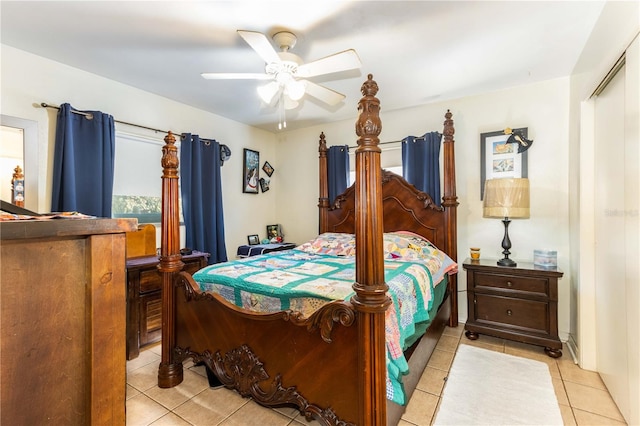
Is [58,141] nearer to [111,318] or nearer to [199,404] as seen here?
[199,404]

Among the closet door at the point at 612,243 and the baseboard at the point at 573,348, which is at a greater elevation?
the closet door at the point at 612,243

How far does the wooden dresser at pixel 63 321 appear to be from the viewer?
1.62 feet

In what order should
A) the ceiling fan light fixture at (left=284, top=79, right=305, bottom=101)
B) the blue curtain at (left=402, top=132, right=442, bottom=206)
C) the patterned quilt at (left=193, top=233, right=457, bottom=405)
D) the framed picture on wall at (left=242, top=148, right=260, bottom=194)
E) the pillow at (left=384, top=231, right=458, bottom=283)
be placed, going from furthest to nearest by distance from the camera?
1. the framed picture on wall at (left=242, top=148, right=260, bottom=194)
2. the blue curtain at (left=402, top=132, right=442, bottom=206)
3. the pillow at (left=384, top=231, right=458, bottom=283)
4. the ceiling fan light fixture at (left=284, top=79, right=305, bottom=101)
5. the patterned quilt at (left=193, top=233, right=457, bottom=405)

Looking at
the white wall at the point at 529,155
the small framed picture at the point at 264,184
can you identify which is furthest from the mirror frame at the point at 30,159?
the white wall at the point at 529,155

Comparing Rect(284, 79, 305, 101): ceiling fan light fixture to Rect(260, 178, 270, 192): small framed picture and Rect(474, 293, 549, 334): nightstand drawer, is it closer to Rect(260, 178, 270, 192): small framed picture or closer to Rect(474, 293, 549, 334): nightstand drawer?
Rect(474, 293, 549, 334): nightstand drawer

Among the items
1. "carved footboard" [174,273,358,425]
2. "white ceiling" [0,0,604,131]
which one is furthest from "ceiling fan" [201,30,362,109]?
"carved footboard" [174,273,358,425]

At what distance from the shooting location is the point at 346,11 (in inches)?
72.2

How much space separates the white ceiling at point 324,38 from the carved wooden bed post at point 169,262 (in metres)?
0.78

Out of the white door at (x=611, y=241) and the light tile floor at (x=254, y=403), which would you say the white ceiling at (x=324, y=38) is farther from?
the light tile floor at (x=254, y=403)

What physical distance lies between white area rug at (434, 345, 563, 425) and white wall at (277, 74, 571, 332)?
0.86 metres

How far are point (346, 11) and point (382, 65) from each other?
2.62 feet

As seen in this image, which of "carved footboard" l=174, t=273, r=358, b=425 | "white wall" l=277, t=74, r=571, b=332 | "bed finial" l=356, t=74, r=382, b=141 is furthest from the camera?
"white wall" l=277, t=74, r=571, b=332

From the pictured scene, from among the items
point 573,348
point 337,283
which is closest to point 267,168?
point 337,283

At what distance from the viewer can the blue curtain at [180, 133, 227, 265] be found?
335 centimetres
